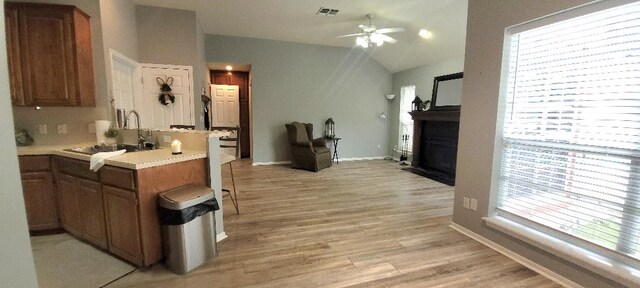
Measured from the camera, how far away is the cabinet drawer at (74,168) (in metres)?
2.24

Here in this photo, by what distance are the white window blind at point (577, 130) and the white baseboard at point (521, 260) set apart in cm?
30

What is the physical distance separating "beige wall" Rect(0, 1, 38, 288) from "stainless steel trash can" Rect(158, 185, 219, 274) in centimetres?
117

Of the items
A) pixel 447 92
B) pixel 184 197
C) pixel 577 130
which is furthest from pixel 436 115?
pixel 184 197

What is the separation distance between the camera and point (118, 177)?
79.5 inches

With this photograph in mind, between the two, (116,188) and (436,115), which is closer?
(116,188)

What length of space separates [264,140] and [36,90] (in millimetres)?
3833

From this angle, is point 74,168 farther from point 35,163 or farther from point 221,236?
point 221,236

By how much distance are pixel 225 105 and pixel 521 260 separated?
6.55 m

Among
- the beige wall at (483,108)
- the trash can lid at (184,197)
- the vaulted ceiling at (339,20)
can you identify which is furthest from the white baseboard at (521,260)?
the vaulted ceiling at (339,20)

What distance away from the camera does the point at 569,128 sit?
2012mm

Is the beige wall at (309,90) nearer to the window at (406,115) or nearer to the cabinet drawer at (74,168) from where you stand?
the window at (406,115)

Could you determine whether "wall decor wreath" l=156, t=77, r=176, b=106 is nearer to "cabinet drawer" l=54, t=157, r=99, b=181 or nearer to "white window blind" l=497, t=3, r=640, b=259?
"cabinet drawer" l=54, t=157, r=99, b=181

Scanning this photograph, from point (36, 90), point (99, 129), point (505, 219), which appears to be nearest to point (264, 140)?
point (99, 129)

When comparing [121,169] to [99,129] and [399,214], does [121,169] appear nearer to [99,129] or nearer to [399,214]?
[99,129]
